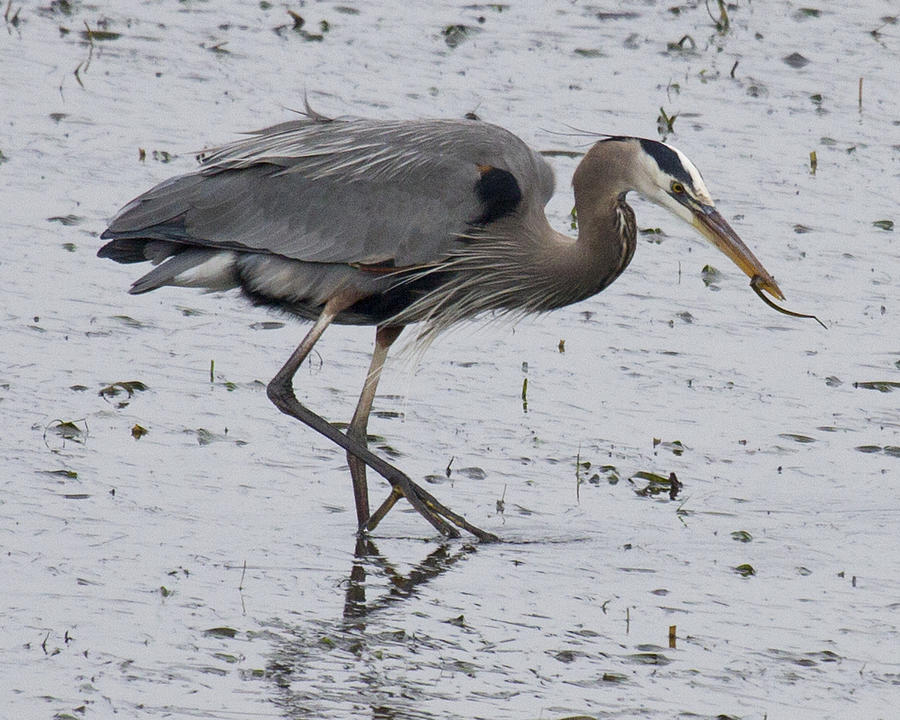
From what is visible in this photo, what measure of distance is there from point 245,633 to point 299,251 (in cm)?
189

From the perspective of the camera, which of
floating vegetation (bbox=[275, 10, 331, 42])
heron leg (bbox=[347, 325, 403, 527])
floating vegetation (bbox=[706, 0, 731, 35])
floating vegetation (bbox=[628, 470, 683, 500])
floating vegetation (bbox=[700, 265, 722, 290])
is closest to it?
heron leg (bbox=[347, 325, 403, 527])

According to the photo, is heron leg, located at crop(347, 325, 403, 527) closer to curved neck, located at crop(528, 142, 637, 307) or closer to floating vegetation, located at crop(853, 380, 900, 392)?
curved neck, located at crop(528, 142, 637, 307)

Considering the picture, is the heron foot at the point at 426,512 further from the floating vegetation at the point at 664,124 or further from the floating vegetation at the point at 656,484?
the floating vegetation at the point at 664,124

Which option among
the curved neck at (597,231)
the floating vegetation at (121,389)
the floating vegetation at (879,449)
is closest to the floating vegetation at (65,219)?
the floating vegetation at (121,389)

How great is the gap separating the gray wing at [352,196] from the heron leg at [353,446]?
0.28m

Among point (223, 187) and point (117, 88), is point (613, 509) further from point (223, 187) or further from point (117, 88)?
point (117, 88)

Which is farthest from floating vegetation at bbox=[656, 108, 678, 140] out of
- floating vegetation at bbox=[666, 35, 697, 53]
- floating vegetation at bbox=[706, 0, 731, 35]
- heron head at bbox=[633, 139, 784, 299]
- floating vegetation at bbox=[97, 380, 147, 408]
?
floating vegetation at bbox=[97, 380, 147, 408]

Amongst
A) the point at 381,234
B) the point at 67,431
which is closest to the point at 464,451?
the point at 381,234

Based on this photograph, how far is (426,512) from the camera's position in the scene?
21.9ft

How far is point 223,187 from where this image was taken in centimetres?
718

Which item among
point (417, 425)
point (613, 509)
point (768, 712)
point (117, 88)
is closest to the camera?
point (768, 712)

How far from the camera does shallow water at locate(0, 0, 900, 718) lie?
5.48 m

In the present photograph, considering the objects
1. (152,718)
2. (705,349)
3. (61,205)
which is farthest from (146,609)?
(61,205)

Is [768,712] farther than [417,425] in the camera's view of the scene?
No
